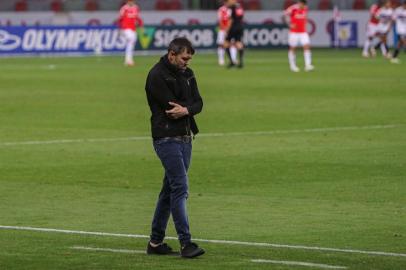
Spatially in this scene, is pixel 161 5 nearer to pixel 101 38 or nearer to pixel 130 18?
pixel 101 38

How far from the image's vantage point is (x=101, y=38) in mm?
60594

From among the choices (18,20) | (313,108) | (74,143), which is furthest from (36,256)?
(18,20)

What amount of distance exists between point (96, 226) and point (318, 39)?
54.0m

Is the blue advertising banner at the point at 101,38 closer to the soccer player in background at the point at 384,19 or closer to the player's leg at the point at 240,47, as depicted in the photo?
the soccer player in background at the point at 384,19

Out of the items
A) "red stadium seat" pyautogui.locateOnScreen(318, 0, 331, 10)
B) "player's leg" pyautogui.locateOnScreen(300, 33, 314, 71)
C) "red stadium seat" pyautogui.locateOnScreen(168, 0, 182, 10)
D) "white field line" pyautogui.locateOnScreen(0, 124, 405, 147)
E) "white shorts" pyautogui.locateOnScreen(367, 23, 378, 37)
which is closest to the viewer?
"white field line" pyautogui.locateOnScreen(0, 124, 405, 147)

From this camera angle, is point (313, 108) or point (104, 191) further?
point (313, 108)

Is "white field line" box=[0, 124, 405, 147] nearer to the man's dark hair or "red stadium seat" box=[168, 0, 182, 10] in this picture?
the man's dark hair

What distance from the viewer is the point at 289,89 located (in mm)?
37062

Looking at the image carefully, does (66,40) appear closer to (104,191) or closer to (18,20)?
(18,20)

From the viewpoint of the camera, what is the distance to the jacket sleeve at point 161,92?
12508 mm

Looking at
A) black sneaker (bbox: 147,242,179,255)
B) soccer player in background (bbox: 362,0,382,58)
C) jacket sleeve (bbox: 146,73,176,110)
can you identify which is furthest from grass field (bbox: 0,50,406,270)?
soccer player in background (bbox: 362,0,382,58)

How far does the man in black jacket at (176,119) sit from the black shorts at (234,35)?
37013 millimetres

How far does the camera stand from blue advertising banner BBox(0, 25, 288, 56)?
58156 mm

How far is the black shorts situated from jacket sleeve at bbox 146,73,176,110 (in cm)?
3709
